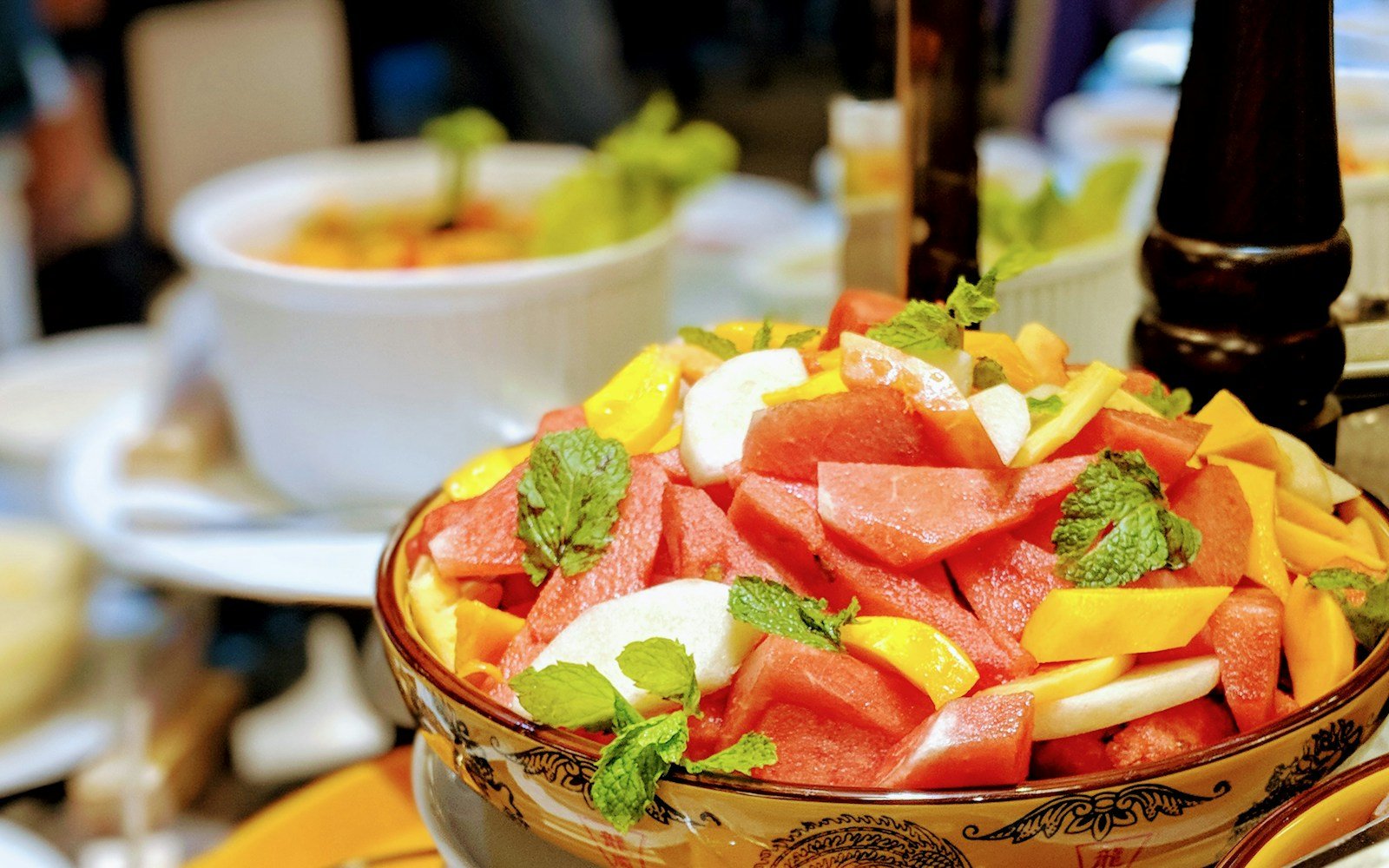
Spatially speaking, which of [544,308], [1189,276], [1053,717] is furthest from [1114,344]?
[1053,717]

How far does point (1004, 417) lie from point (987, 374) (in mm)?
45

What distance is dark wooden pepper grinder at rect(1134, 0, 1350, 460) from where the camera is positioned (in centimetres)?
53

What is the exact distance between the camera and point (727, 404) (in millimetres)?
464

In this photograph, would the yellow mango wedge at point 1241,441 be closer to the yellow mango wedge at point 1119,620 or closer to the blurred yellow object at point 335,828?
the yellow mango wedge at point 1119,620

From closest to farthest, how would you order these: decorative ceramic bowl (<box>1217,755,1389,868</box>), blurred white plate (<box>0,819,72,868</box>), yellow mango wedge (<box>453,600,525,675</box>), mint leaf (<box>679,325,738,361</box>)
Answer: decorative ceramic bowl (<box>1217,755,1389,868</box>) < yellow mango wedge (<box>453,600,525,675</box>) < mint leaf (<box>679,325,738,361</box>) < blurred white plate (<box>0,819,72,868</box>)

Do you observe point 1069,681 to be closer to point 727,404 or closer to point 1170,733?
point 1170,733

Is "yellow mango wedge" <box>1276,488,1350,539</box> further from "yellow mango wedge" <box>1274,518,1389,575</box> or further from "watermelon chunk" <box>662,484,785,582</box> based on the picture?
"watermelon chunk" <box>662,484,785,582</box>

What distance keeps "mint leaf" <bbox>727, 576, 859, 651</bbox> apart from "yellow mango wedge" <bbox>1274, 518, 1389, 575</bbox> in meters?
0.17

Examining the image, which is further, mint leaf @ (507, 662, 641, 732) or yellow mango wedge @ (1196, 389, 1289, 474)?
yellow mango wedge @ (1196, 389, 1289, 474)

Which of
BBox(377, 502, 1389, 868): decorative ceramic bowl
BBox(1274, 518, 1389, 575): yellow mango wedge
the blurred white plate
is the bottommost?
the blurred white plate

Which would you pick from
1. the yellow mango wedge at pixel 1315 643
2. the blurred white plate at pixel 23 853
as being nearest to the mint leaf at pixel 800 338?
the yellow mango wedge at pixel 1315 643

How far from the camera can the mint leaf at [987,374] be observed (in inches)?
19.0

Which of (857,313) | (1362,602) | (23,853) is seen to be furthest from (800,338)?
(23,853)

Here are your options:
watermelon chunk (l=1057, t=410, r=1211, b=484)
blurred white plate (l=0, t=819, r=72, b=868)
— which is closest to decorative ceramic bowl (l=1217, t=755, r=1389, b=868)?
watermelon chunk (l=1057, t=410, r=1211, b=484)
